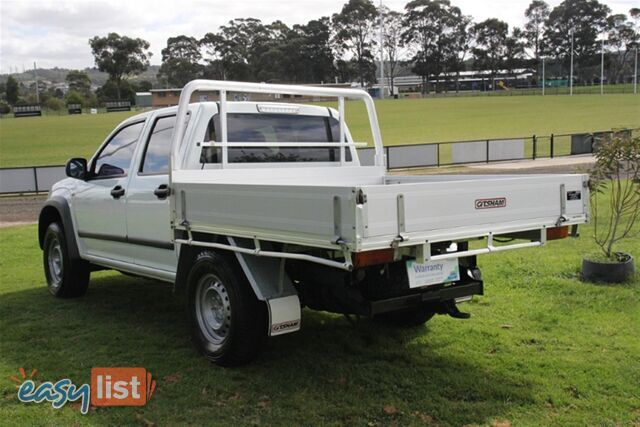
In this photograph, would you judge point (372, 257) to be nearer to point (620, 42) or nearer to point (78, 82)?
point (620, 42)

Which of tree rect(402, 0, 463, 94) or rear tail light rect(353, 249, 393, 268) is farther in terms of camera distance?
tree rect(402, 0, 463, 94)

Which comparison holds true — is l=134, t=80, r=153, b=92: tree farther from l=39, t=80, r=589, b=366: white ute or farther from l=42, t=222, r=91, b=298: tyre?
l=39, t=80, r=589, b=366: white ute

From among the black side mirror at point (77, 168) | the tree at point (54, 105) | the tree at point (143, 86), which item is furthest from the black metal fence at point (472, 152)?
the tree at point (143, 86)

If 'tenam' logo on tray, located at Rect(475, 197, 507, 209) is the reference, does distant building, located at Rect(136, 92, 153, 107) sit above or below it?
above

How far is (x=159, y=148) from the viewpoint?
5.98 m

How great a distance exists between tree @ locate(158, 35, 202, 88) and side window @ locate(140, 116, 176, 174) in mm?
117618

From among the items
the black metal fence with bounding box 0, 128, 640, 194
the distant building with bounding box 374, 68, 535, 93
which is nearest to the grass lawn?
the black metal fence with bounding box 0, 128, 640, 194

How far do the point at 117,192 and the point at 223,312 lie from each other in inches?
77.0

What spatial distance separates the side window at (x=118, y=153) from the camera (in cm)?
641

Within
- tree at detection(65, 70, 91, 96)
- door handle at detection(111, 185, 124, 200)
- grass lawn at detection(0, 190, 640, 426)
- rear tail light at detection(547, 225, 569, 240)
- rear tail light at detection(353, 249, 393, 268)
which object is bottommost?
grass lawn at detection(0, 190, 640, 426)

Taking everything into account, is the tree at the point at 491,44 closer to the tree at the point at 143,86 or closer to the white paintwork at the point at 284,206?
the tree at the point at 143,86

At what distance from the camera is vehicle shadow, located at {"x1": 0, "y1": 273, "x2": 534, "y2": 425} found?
4145mm

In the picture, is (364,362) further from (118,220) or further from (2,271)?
(2,271)

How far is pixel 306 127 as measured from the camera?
636 cm
